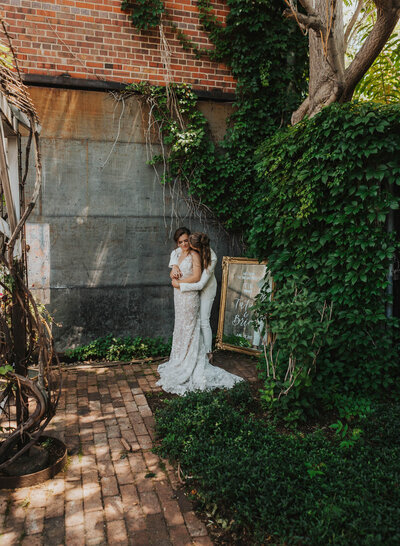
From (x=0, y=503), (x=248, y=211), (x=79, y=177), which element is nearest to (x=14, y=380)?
(x=0, y=503)

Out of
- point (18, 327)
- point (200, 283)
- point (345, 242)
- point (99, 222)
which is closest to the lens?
point (18, 327)

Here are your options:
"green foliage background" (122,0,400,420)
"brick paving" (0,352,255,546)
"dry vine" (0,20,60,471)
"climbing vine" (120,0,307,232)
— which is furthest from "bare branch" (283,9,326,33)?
"brick paving" (0,352,255,546)

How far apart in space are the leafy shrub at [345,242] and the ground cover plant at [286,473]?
0.57 meters

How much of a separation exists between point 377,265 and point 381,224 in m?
0.54

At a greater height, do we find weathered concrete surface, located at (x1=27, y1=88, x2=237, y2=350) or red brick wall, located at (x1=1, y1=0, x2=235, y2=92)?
red brick wall, located at (x1=1, y1=0, x2=235, y2=92)

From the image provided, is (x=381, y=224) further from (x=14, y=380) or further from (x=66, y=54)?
(x=66, y=54)

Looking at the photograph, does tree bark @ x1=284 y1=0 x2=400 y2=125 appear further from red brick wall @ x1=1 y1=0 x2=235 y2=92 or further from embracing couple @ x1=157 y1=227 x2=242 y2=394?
embracing couple @ x1=157 y1=227 x2=242 y2=394

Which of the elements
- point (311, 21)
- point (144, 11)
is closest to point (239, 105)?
point (144, 11)

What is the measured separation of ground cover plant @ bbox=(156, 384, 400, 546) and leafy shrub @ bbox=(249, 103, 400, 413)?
571mm

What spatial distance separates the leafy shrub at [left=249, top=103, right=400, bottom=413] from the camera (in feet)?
15.0

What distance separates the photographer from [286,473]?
3.29 m

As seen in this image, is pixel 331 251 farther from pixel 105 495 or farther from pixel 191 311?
pixel 105 495

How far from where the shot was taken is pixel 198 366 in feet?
19.0

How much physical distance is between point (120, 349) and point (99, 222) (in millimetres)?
2131
